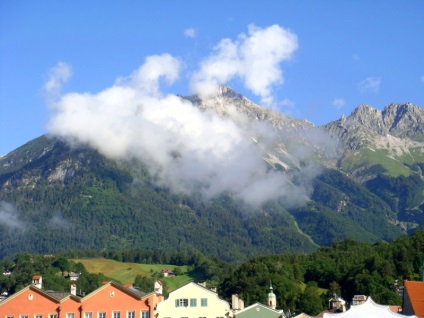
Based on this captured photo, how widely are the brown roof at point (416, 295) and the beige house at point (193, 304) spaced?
54.0 ft

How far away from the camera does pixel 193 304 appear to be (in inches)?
2982

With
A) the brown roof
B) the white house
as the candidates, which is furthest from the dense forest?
the white house

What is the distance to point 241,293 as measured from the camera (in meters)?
154

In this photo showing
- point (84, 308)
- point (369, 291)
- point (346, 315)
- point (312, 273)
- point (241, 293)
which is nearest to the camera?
point (346, 315)

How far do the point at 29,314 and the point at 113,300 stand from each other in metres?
7.60

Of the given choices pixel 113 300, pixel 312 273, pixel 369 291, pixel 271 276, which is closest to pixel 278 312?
pixel 113 300

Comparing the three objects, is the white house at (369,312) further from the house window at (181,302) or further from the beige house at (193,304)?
the house window at (181,302)

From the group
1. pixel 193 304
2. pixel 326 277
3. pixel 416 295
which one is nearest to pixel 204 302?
pixel 193 304

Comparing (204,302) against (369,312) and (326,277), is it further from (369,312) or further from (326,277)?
(326,277)

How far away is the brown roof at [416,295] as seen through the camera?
72.5 metres

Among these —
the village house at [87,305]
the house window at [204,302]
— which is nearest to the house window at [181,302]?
the house window at [204,302]

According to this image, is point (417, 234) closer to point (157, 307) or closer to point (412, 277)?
point (412, 277)

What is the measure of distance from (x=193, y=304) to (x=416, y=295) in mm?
20093

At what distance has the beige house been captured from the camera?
7506 centimetres
